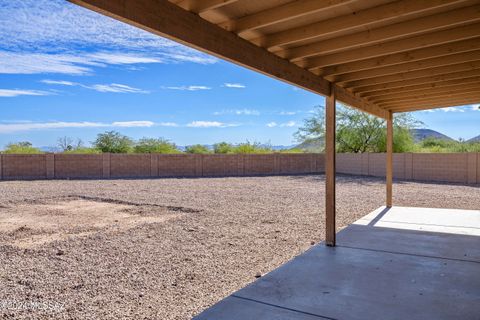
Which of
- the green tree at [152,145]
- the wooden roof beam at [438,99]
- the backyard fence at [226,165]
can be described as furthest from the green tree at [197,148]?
the wooden roof beam at [438,99]

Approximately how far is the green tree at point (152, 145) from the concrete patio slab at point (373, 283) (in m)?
18.7

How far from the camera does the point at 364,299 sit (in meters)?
2.66

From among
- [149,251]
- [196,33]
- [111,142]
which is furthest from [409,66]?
[111,142]

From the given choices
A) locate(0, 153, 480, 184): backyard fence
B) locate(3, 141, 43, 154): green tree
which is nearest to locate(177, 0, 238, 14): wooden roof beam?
locate(0, 153, 480, 184): backyard fence

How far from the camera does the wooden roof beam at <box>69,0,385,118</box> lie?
6.09ft

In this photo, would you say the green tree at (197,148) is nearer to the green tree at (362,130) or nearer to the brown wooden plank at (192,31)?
the green tree at (362,130)

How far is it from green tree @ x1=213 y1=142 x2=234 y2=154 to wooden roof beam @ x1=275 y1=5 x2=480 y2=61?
764 inches

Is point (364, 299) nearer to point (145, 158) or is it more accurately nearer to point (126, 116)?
point (145, 158)

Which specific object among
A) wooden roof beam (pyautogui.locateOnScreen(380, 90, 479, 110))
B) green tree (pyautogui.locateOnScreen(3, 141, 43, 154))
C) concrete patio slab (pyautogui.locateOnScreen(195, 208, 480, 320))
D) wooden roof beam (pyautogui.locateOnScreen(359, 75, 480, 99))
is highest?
wooden roof beam (pyautogui.locateOnScreen(359, 75, 480, 99))

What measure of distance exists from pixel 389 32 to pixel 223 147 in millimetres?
20325

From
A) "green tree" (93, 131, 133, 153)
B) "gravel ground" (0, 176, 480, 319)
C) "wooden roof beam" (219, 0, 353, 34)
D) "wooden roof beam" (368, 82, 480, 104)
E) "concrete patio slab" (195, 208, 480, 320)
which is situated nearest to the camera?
"wooden roof beam" (219, 0, 353, 34)

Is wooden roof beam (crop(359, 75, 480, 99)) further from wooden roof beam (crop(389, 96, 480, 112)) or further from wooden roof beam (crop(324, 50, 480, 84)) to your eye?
wooden roof beam (crop(389, 96, 480, 112))

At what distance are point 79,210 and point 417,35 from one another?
7.44 metres

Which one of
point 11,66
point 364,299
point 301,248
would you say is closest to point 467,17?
point 364,299
